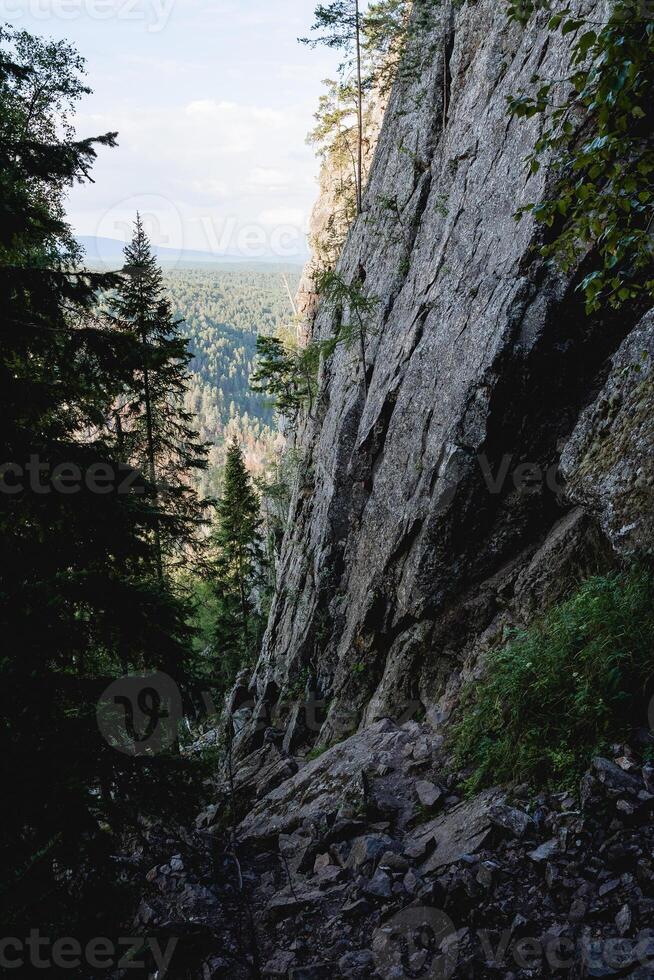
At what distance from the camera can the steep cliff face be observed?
372 inches

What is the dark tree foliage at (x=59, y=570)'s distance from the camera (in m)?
4.84

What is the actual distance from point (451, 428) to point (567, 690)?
218 inches

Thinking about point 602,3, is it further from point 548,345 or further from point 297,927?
point 297,927

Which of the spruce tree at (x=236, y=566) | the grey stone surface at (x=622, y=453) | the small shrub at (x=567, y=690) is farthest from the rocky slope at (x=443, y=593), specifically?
the spruce tree at (x=236, y=566)

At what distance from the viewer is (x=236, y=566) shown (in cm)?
3081

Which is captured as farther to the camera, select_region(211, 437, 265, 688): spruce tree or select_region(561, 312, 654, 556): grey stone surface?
select_region(211, 437, 265, 688): spruce tree

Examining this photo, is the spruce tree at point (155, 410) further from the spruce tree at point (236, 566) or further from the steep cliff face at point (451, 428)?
the spruce tree at point (236, 566)

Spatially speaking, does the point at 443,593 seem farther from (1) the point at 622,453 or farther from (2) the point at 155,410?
(2) the point at 155,410

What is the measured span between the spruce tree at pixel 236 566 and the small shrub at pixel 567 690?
23.3 meters

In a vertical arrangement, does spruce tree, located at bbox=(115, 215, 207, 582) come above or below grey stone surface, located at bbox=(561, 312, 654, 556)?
above

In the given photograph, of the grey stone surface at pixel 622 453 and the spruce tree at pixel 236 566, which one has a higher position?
the spruce tree at pixel 236 566

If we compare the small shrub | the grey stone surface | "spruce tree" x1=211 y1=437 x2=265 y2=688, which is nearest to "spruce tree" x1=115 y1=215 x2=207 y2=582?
the small shrub

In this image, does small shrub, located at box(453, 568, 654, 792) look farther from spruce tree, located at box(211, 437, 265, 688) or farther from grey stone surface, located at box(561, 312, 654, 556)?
spruce tree, located at box(211, 437, 265, 688)

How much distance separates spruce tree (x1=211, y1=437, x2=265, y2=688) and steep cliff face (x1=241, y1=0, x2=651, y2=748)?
1231cm
